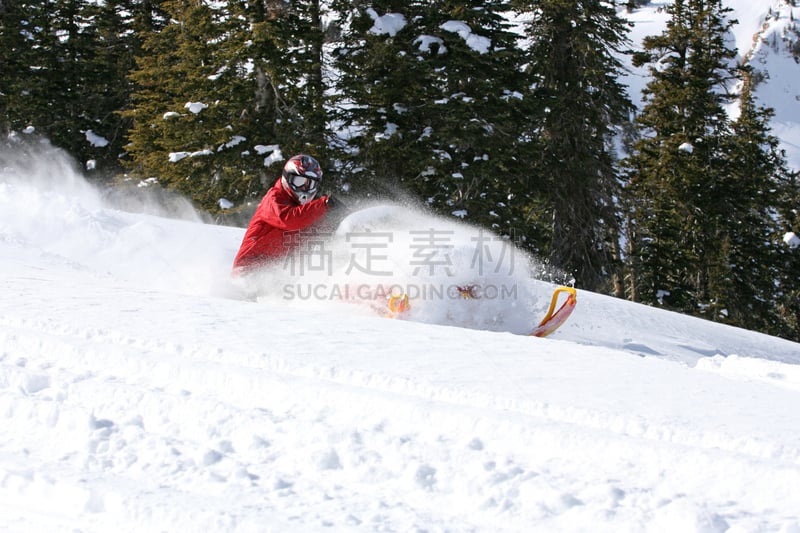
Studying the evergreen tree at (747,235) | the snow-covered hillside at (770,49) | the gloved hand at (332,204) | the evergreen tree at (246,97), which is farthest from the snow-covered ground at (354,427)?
the snow-covered hillside at (770,49)

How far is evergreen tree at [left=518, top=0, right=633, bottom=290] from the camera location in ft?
63.0

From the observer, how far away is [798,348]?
934cm

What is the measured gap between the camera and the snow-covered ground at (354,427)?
2664mm

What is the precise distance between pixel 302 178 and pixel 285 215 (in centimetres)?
42

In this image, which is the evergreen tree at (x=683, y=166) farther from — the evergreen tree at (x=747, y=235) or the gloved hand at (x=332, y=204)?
the gloved hand at (x=332, y=204)

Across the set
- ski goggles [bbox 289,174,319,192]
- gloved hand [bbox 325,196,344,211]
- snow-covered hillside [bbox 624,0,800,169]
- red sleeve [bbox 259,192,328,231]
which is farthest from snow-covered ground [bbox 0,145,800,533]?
snow-covered hillside [bbox 624,0,800,169]

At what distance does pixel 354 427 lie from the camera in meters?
3.34

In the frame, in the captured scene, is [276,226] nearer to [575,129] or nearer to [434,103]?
[434,103]

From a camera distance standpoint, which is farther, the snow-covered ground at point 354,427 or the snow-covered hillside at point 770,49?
the snow-covered hillside at point 770,49

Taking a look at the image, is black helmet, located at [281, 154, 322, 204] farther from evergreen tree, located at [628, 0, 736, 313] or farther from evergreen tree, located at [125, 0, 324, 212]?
evergreen tree, located at [628, 0, 736, 313]

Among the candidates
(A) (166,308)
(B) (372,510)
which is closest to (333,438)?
(B) (372,510)

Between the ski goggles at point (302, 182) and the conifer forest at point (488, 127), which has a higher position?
the conifer forest at point (488, 127)

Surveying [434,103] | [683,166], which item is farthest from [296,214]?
[683,166]

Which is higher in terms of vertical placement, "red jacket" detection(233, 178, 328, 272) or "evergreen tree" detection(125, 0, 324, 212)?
"evergreen tree" detection(125, 0, 324, 212)
